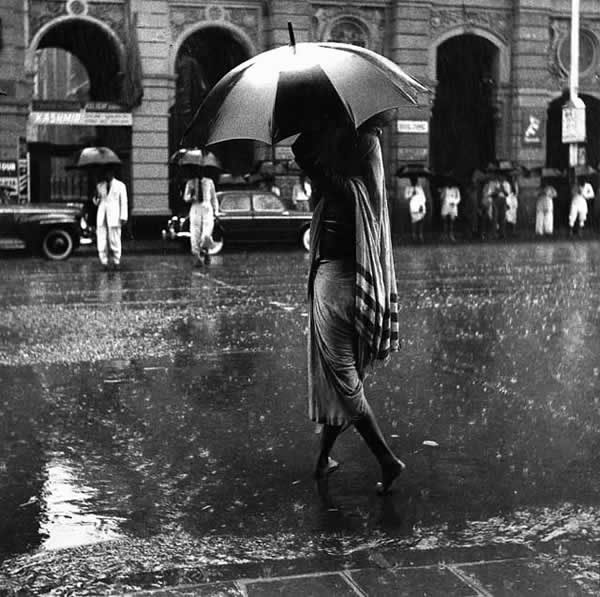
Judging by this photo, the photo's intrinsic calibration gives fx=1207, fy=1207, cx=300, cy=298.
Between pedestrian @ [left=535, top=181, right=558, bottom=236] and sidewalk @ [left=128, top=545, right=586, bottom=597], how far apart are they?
3175 cm

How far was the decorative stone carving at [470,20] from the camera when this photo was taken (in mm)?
35406

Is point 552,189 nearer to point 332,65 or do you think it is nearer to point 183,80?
point 183,80

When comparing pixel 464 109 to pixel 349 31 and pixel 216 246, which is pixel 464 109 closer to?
pixel 349 31

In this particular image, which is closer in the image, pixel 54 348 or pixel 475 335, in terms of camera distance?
pixel 54 348

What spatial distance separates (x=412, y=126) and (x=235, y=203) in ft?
28.9

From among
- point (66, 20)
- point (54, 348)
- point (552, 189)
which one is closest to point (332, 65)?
point (54, 348)

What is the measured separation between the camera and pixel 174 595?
4289mm

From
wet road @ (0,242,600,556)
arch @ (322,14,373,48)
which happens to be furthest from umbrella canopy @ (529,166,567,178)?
wet road @ (0,242,600,556)

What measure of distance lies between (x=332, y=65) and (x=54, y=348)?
236 inches

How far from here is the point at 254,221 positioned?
91.6 feet

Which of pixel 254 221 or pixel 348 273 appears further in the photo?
pixel 254 221

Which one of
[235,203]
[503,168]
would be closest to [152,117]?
[235,203]

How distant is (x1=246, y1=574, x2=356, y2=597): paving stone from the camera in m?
4.28

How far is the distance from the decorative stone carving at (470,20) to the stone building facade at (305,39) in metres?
0.03
